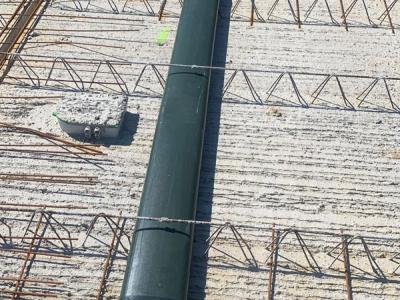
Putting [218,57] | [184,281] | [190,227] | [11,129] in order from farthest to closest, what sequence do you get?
[218,57], [11,129], [190,227], [184,281]

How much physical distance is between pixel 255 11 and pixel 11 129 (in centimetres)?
1440

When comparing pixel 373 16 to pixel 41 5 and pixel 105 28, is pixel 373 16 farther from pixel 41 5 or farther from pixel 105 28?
pixel 41 5

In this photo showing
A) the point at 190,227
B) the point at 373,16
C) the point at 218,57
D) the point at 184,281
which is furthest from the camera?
the point at 373,16

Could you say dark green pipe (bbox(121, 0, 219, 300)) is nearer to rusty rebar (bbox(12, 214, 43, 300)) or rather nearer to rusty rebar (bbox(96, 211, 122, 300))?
rusty rebar (bbox(96, 211, 122, 300))

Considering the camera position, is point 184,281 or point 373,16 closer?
point 184,281

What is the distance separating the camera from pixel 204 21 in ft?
84.4

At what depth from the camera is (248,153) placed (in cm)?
2142

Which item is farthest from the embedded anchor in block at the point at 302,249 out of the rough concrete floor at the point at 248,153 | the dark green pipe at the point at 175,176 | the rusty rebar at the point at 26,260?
the rusty rebar at the point at 26,260

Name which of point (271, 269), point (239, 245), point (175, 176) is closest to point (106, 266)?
point (175, 176)

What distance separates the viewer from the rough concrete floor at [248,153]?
17891mm

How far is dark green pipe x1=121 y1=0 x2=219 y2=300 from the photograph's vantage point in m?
16.4

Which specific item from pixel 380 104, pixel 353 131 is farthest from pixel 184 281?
pixel 380 104

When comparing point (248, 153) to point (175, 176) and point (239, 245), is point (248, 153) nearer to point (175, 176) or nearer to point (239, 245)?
point (175, 176)

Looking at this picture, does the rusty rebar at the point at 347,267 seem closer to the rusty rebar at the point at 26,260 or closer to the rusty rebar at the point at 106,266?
the rusty rebar at the point at 106,266
